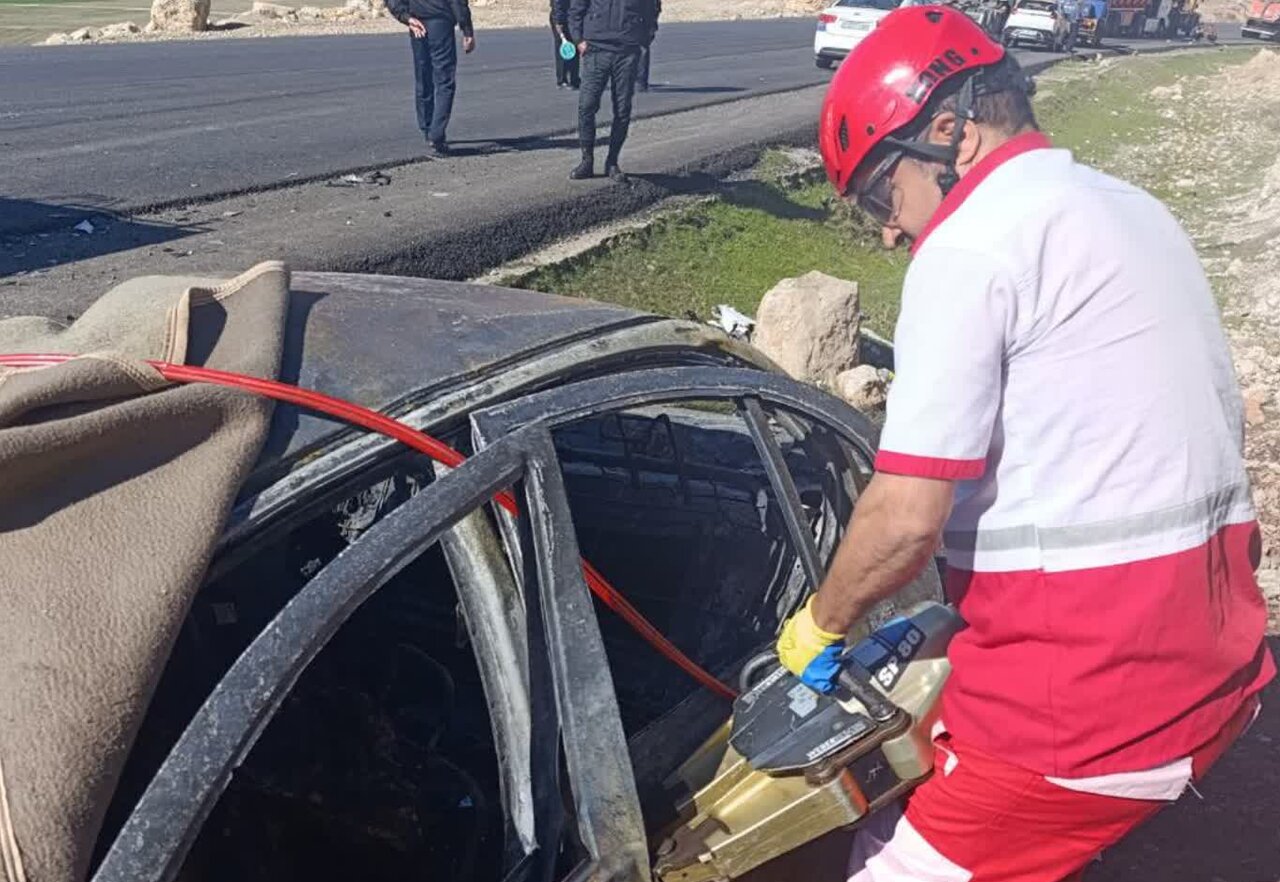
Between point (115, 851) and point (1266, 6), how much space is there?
5056 cm

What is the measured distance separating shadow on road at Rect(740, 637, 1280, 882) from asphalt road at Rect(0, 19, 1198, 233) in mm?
7278

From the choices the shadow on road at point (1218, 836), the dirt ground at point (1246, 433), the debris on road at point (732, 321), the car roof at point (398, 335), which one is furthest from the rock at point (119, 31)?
the shadow on road at point (1218, 836)

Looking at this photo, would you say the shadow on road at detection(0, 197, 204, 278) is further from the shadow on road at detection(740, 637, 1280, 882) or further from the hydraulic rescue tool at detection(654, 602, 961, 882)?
the shadow on road at detection(740, 637, 1280, 882)

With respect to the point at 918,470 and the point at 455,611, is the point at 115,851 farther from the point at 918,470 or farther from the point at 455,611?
the point at 455,611

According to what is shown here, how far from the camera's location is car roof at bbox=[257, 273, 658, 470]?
6.92 feet

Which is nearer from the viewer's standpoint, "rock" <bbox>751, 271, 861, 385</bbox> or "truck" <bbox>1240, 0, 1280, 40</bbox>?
"rock" <bbox>751, 271, 861, 385</bbox>

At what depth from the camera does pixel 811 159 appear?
511 inches

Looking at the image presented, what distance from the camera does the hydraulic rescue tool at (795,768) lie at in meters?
2.13

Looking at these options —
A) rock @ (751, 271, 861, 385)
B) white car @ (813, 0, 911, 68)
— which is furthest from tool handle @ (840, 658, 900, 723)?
white car @ (813, 0, 911, 68)

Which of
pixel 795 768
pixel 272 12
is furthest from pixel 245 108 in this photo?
pixel 272 12

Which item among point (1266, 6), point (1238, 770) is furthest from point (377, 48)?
point (1266, 6)

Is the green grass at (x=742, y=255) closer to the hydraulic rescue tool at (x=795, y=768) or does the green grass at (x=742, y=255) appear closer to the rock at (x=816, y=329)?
the rock at (x=816, y=329)

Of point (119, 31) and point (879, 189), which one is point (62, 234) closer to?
point (879, 189)

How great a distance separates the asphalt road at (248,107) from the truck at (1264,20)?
2843cm
